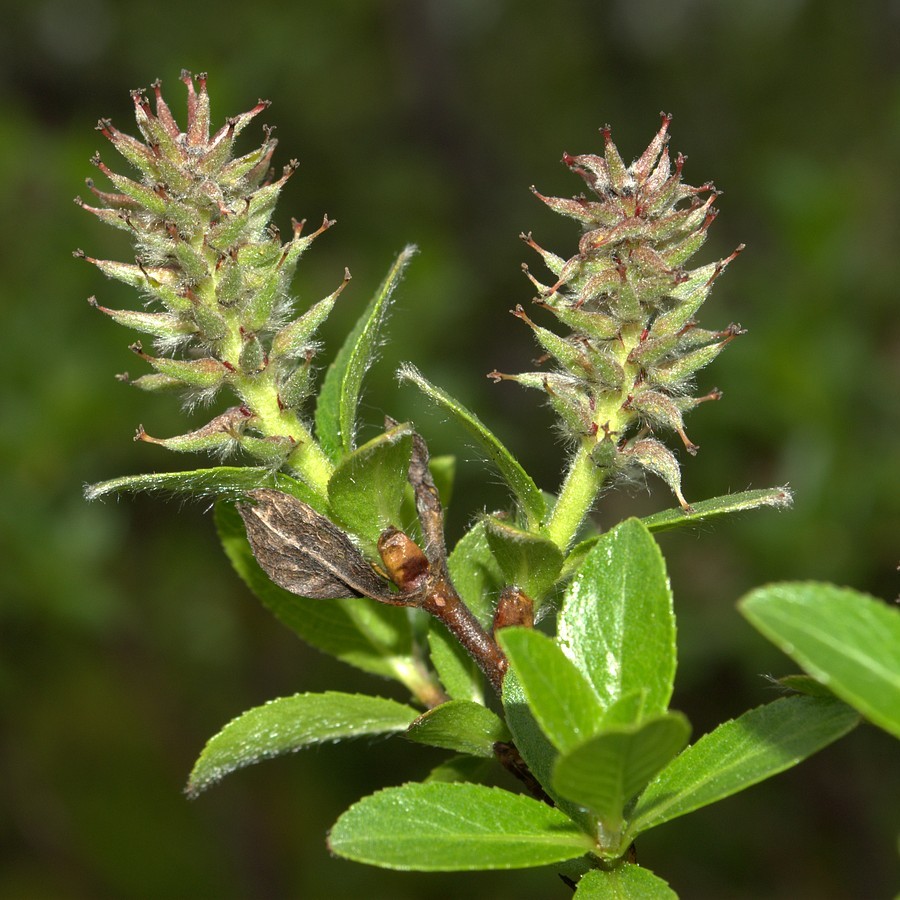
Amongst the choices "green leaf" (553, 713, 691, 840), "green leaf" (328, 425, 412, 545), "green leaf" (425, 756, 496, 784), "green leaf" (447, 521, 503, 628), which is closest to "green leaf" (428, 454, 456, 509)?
"green leaf" (447, 521, 503, 628)

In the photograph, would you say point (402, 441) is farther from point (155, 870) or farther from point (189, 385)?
point (155, 870)

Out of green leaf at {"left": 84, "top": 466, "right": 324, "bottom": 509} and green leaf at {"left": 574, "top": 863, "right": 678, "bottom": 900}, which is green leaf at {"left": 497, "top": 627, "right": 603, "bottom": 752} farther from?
green leaf at {"left": 84, "top": 466, "right": 324, "bottom": 509}

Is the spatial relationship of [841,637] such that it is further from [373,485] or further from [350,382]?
[350,382]

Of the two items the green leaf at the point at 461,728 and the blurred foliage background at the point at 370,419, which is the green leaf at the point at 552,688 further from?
the blurred foliage background at the point at 370,419

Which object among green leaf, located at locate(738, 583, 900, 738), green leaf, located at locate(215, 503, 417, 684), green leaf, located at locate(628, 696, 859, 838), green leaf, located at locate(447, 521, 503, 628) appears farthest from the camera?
green leaf, located at locate(215, 503, 417, 684)

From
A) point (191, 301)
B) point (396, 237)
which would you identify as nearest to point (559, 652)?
point (191, 301)

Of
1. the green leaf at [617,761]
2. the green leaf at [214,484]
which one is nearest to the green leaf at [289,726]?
the green leaf at [214,484]
